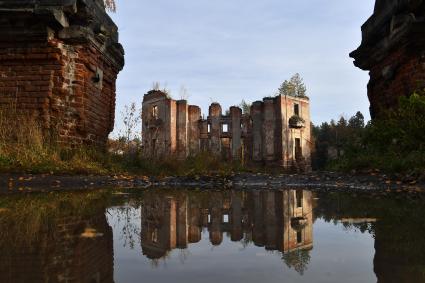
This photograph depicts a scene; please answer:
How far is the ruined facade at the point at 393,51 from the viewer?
9234mm

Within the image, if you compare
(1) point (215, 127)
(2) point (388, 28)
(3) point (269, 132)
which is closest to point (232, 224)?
(2) point (388, 28)

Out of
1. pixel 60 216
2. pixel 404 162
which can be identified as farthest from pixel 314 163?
pixel 60 216

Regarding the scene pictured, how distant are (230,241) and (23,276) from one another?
1115 millimetres

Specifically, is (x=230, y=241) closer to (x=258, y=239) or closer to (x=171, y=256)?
(x=258, y=239)

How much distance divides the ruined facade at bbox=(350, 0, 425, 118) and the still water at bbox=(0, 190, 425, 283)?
6.98m

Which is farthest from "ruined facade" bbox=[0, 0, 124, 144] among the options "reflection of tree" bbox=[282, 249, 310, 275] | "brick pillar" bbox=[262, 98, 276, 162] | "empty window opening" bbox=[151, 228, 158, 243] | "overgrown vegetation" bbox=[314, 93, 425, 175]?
"brick pillar" bbox=[262, 98, 276, 162]

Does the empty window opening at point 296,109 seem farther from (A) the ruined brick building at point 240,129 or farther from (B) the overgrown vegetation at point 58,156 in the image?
(B) the overgrown vegetation at point 58,156

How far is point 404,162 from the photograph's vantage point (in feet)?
24.6

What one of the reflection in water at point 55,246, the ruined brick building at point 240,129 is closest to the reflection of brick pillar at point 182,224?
the reflection in water at point 55,246

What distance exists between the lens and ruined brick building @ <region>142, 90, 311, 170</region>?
30406 mm

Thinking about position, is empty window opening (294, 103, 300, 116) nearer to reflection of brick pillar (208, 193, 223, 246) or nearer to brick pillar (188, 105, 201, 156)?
brick pillar (188, 105, 201, 156)

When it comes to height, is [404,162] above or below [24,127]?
below

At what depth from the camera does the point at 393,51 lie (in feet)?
34.0

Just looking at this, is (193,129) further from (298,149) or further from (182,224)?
(182,224)
